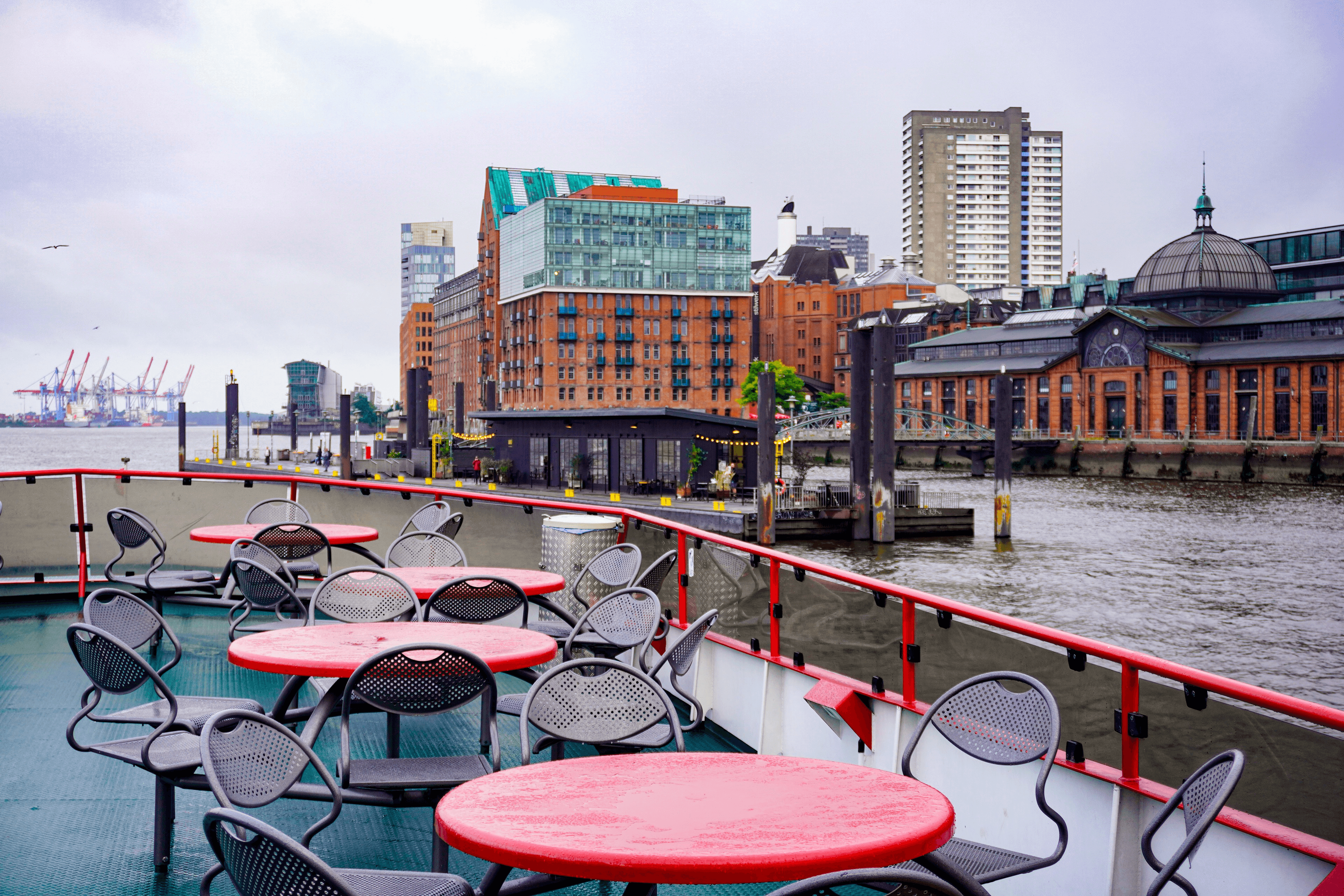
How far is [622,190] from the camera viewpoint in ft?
311

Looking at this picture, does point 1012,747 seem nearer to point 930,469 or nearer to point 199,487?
point 199,487

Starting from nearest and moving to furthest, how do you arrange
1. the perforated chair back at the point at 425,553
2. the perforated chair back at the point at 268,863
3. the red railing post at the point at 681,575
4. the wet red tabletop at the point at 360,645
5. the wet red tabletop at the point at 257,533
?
the perforated chair back at the point at 268,863 → the wet red tabletop at the point at 360,645 → the red railing post at the point at 681,575 → the perforated chair back at the point at 425,553 → the wet red tabletop at the point at 257,533

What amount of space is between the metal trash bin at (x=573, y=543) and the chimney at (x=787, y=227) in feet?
467

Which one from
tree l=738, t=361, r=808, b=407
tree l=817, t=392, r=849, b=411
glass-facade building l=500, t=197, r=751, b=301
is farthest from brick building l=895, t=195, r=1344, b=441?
glass-facade building l=500, t=197, r=751, b=301

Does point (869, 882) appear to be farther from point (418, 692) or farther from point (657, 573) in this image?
point (657, 573)

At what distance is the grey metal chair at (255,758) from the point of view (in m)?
2.82

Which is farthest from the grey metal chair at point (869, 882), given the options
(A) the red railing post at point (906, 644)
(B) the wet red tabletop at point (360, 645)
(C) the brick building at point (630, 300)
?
(C) the brick building at point (630, 300)

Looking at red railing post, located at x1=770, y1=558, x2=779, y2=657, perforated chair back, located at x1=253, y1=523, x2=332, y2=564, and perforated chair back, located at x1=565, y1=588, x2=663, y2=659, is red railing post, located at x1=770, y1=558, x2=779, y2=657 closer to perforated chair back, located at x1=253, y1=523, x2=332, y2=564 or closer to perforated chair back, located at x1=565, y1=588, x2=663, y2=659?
perforated chair back, located at x1=565, y1=588, x2=663, y2=659

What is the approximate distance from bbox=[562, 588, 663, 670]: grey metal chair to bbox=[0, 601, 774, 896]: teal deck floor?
1.87ft

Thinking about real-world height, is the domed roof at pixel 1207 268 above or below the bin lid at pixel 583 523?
above

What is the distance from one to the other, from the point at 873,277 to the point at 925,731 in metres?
131

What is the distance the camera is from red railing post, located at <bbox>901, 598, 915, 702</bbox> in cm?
455

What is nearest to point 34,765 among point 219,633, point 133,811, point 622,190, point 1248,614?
point 133,811

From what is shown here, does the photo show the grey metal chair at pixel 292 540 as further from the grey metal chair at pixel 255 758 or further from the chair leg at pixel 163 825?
the grey metal chair at pixel 255 758
